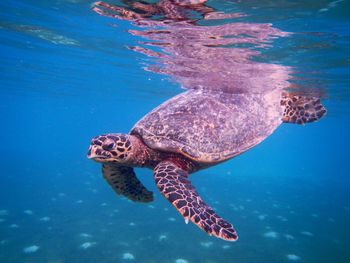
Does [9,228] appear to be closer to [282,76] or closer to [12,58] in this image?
[12,58]

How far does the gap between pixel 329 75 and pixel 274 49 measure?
613 cm

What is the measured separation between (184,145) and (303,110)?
640 cm

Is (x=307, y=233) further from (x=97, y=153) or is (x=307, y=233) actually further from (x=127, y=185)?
(x=97, y=153)

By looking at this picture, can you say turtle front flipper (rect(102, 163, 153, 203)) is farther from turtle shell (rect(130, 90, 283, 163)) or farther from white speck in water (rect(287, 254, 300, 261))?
white speck in water (rect(287, 254, 300, 261))

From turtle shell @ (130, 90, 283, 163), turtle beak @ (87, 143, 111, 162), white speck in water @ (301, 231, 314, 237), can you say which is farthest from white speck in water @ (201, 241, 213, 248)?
turtle beak @ (87, 143, 111, 162)

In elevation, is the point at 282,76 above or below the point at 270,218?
above

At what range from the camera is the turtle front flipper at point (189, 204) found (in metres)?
3.47

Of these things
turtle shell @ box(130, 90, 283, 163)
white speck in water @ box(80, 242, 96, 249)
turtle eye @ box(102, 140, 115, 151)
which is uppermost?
turtle shell @ box(130, 90, 283, 163)

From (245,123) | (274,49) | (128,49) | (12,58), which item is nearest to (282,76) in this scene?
(274,49)

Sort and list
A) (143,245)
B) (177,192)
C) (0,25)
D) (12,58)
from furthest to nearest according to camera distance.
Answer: (12,58)
(0,25)
(143,245)
(177,192)

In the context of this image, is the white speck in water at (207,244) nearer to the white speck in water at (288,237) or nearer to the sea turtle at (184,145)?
the white speck in water at (288,237)

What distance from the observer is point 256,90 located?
13.0 meters

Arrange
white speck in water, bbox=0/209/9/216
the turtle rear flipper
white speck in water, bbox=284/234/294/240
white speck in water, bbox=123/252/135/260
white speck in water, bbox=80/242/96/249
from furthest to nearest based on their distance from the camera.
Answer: white speck in water, bbox=0/209/9/216
white speck in water, bbox=284/234/294/240
white speck in water, bbox=80/242/96/249
the turtle rear flipper
white speck in water, bbox=123/252/135/260

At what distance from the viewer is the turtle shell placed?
5.03 meters
